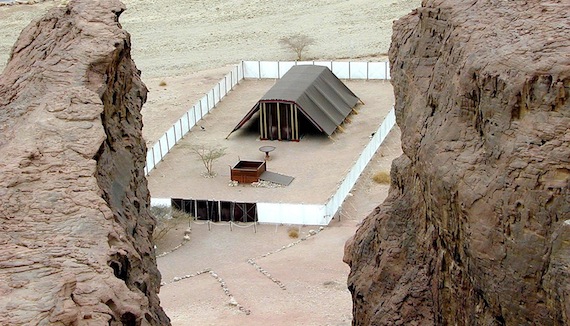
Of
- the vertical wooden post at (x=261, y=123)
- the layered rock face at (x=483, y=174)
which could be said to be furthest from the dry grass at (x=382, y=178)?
the layered rock face at (x=483, y=174)

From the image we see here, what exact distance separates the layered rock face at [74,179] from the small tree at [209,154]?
19711mm

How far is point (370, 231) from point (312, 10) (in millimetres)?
47550

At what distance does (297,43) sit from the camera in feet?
181

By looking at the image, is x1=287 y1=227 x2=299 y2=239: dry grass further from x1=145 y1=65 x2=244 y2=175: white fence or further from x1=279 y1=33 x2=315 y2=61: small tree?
x1=279 y1=33 x2=315 y2=61: small tree

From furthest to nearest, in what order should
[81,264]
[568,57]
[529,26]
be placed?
1. [529,26]
2. [568,57]
3. [81,264]

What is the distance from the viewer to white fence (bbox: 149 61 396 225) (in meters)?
34.7

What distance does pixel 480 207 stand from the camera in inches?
568

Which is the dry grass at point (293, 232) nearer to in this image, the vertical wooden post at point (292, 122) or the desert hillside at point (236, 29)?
the vertical wooden post at point (292, 122)

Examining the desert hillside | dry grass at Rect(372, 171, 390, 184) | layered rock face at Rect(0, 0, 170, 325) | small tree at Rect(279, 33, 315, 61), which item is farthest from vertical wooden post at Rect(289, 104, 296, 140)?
layered rock face at Rect(0, 0, 170, 325)

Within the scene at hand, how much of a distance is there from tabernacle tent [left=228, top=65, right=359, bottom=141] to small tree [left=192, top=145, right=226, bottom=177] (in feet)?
7.15

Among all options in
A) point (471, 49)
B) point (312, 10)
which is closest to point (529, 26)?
point (471, 49)

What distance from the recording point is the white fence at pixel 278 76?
114 feet

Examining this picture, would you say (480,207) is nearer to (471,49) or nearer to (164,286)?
(471,49)

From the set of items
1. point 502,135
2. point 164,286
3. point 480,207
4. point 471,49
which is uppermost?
point 471,49
